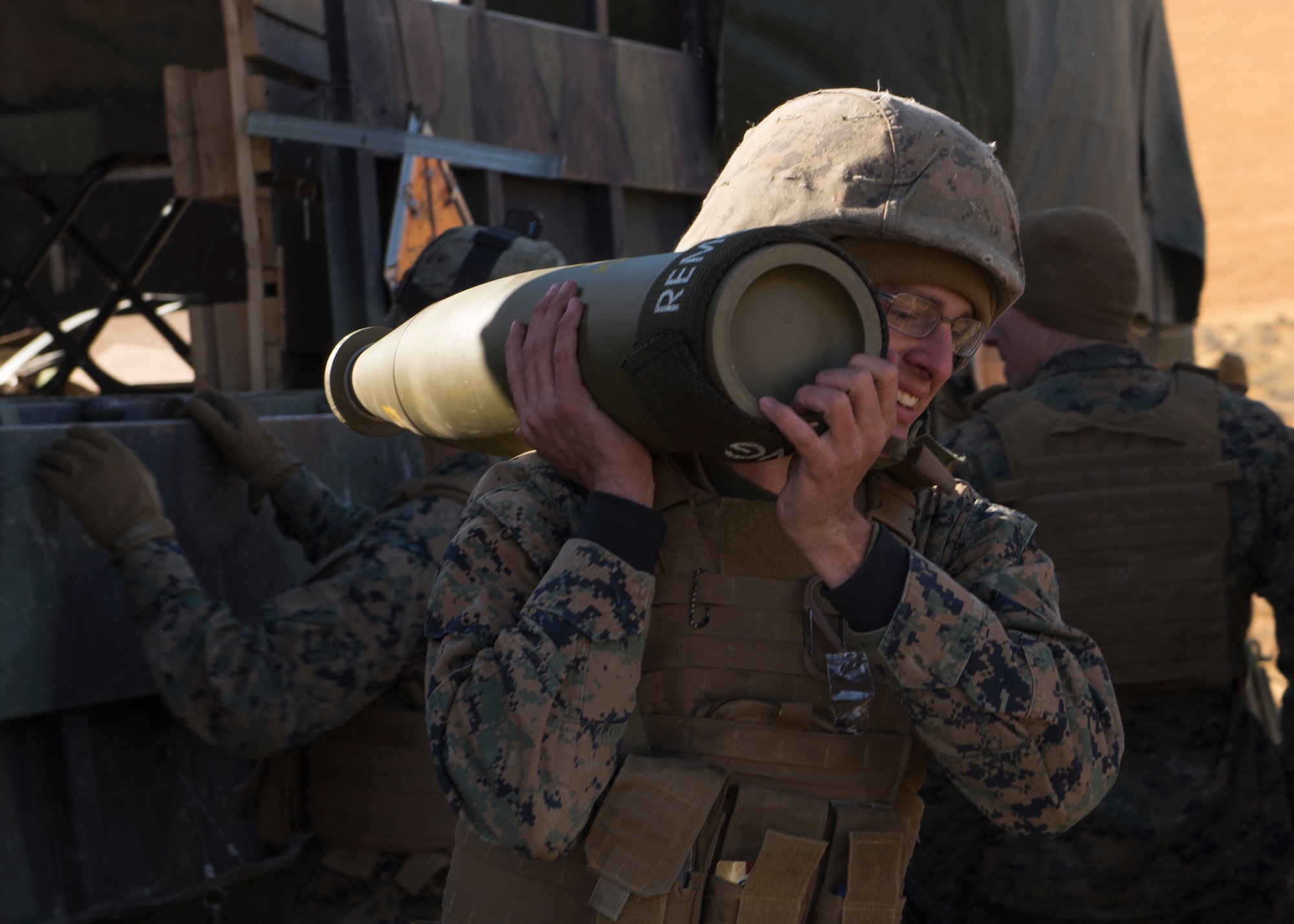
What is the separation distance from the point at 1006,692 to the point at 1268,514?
6.06 ft

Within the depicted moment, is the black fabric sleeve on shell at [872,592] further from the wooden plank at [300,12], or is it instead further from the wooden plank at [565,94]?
the wooden plank at [565,94]

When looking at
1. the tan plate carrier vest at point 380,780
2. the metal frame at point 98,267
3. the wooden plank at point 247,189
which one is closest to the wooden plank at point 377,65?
the wooden plank at point 247,189

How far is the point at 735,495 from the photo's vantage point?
62.1 inches

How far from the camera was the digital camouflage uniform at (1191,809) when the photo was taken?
2936mm

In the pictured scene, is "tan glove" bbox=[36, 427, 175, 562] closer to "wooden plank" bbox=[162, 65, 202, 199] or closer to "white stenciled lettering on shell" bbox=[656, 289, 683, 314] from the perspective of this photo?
"wooden plank" bbox=[162, 65, 202, 199]

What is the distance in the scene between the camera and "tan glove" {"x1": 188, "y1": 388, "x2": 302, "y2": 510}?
2.81 metres

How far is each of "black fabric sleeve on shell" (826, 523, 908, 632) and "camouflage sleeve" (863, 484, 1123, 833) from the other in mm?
11

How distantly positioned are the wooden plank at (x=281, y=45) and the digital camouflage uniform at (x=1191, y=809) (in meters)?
2.02

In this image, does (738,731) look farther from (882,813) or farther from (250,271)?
(250,271)

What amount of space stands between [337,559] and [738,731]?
1123 millimetres

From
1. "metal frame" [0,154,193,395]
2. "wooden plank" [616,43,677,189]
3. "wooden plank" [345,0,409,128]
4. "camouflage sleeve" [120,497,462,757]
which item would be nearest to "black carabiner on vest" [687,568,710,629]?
"camouflage sleeve" [120,497,462,757]

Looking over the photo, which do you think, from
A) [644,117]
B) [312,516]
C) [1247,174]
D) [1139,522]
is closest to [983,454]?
[1139,522]

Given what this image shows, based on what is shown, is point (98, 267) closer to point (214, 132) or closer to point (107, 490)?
point (214, 132)

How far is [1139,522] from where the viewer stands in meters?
3.03
